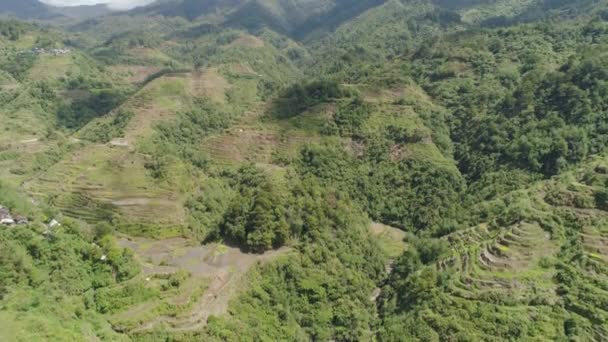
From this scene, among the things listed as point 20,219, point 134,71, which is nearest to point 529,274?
point 20,219

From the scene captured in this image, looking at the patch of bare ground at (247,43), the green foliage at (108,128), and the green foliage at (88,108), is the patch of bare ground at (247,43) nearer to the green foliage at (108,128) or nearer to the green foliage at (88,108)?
the green foliage at (88,108)

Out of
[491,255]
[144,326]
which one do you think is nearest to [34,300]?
[144,326]

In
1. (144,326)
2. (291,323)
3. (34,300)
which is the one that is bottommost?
(291,323)

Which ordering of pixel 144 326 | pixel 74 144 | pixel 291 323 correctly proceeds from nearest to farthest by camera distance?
pixel 144 326, pixel 291 323, pixel 74 144

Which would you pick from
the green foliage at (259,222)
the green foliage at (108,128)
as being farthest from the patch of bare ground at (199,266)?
the green foliage at (108,128)

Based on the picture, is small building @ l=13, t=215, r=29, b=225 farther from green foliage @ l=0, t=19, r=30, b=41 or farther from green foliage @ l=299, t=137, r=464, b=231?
green foliage @ l=0, t=19, r=30, b=41

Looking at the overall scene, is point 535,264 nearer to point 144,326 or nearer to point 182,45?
point 144,326

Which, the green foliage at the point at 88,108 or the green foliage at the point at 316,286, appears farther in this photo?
the green foliage at the point at 88,108

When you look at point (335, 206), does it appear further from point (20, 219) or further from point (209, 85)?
point (209, 85)
